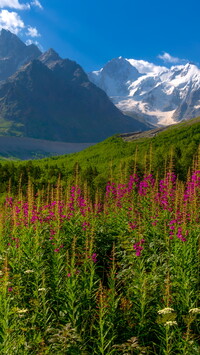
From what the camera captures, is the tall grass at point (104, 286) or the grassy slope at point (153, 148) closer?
the tall grass at point (104, 286)

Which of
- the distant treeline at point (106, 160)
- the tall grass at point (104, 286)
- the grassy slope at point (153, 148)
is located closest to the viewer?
the tall grass at point (104, 286)

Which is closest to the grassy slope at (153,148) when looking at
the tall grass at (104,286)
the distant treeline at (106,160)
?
the distant treeline at (106,160)

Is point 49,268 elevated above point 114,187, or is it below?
below

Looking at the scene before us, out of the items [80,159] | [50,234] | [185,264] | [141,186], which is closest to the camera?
[185,264]

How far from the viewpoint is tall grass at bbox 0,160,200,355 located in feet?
19.5

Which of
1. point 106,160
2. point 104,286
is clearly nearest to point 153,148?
point 106,160

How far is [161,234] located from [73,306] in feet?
12.4

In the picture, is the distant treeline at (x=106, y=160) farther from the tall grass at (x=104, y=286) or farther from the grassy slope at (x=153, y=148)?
the tall grass at (x=104, y=286)

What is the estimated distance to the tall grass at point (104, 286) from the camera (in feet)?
19.5

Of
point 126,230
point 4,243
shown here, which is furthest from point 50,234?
point 126,230

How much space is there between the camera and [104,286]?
7926 millimetres

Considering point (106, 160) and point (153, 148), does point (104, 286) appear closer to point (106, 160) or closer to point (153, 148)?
point (153, 148)

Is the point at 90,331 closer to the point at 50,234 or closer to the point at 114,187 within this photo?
the point at 50,234

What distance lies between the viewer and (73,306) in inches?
262
